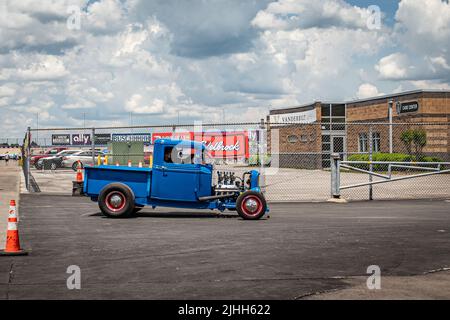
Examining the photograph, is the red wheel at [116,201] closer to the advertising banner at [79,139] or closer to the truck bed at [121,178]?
the truck bed at [121,178]

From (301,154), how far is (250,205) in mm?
18302

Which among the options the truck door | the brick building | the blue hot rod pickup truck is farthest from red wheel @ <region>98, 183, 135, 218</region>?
the brick building

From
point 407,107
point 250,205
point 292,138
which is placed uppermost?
point 407,107

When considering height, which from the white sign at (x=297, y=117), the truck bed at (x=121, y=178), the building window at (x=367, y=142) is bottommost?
the truck bed at (x=121, y=178)

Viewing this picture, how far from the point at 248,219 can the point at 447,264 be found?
20.1ft

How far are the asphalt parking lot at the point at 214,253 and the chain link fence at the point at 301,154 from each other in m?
6.71

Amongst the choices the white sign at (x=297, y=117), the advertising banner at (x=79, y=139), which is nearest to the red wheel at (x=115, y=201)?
Result: the white sign at (x=297, y=117)

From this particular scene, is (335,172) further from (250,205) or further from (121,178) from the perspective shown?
(121,178)

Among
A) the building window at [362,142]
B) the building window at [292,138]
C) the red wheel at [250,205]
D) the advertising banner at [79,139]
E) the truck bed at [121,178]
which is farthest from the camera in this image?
the advertising banner at [79,139]

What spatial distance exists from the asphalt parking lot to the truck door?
24.3 inches

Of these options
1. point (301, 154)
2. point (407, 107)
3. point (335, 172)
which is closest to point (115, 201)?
point (335, 172)

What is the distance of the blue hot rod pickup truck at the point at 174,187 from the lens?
570 inches

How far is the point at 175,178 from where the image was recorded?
14.6 metres

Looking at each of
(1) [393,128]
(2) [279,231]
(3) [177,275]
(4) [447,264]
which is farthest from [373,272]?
(1) [393,128]
